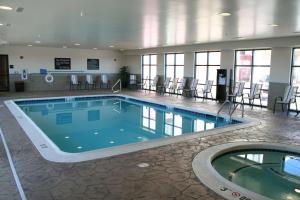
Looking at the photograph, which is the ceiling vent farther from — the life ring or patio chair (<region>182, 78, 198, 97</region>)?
the life ring

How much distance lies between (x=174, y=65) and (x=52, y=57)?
6.98 metres

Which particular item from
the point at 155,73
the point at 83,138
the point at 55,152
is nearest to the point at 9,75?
the point at 155,73

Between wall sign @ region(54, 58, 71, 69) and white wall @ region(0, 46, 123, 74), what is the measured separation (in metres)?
0.17

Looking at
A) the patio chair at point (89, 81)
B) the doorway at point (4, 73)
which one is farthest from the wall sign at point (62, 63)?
the doorway at point (4, 73)

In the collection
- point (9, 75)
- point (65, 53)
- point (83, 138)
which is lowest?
point (83, 138)

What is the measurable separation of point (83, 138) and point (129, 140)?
1208mm

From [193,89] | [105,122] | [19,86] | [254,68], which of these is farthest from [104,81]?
[254,68]

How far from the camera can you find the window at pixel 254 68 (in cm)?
1034

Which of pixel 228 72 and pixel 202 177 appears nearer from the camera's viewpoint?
pixel 202 177

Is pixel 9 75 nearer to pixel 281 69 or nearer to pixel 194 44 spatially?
pixel 194 44

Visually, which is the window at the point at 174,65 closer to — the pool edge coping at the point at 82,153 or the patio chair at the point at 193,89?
the patio chair at the point at 193,89

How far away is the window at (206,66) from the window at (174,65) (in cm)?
117

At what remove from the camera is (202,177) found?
11.8 feet

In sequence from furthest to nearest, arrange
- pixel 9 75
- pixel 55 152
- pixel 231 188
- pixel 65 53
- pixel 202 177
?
pixel 65 53
pixel 9 75
pixel 55 152
pixel 202 177
pixel 231 188
